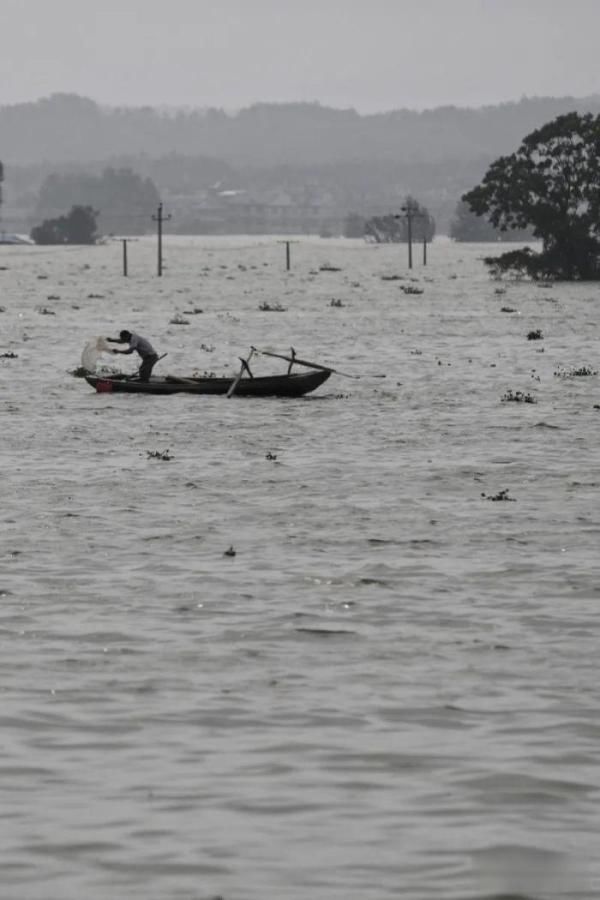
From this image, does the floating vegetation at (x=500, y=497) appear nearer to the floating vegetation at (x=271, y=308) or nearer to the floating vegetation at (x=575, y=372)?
the floating vegetation at (x=575, y=372)

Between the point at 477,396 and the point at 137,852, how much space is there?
27.9 m

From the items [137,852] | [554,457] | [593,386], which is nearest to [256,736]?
[137,852]

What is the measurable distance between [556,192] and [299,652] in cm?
9289

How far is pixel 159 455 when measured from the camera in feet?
89.0

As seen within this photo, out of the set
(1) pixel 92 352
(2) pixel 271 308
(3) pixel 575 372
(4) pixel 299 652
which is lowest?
(2) pixel 271 308

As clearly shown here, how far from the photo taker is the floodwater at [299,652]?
9836 millimetres

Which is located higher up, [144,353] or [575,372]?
[144,353]

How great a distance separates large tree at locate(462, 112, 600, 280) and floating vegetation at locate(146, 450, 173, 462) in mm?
73812

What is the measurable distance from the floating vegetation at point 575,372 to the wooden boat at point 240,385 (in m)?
7.89

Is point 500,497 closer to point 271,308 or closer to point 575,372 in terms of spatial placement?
point 575,372

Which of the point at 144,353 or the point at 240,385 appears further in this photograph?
the point at 144,353

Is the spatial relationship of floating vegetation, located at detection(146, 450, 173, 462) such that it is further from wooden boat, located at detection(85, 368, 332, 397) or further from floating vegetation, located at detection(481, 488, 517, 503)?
wooden boat, located at detection(85, 368, 332, 397)

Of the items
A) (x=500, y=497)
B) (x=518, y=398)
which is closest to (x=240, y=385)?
(x=518, y=398)

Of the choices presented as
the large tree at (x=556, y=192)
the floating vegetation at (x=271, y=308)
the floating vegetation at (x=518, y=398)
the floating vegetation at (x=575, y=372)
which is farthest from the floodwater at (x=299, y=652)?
the large tree at (x=556, y=192)
